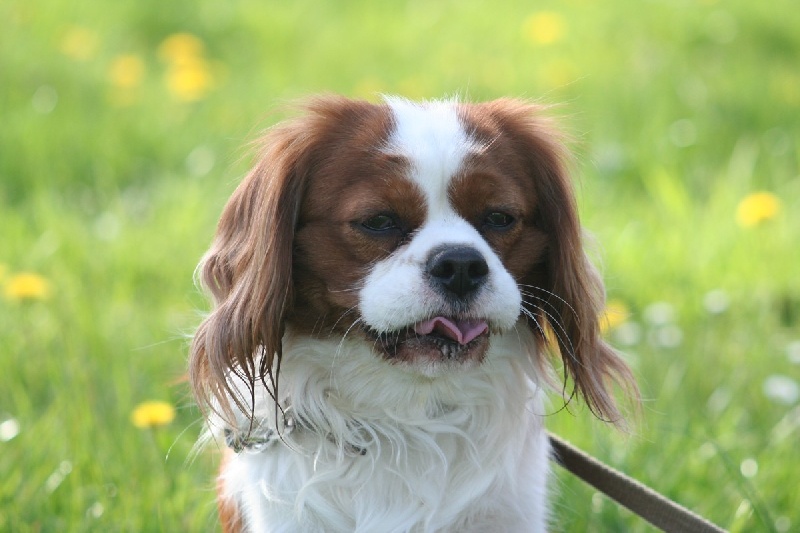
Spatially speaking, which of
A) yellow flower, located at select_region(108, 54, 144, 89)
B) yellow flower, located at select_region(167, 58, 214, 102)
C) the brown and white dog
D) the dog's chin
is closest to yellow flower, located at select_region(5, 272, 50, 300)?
the brown and white dog

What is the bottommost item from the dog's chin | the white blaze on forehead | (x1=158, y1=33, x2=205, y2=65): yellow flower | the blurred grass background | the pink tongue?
the blurred grass background

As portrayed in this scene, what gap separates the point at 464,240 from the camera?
2490mm

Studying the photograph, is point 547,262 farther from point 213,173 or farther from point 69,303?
point 213,173

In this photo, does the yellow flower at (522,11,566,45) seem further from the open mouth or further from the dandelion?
the open mouth

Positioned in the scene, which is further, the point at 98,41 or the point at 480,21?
the point at 480,21

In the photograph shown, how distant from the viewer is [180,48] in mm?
6773

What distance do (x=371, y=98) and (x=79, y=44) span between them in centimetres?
196

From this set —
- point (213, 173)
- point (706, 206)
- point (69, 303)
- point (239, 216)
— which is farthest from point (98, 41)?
point (239, 216)

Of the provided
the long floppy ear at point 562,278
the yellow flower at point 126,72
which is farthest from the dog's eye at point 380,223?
the yellow flower at point 126,72

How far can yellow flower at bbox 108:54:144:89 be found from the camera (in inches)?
250

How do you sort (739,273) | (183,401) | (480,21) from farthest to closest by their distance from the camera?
(480,21) → (739,273) → (183,401)

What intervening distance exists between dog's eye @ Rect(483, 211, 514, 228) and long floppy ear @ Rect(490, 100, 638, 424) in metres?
0.16

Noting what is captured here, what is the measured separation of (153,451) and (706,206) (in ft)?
9.31

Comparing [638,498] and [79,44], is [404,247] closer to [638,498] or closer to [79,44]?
[638,498]
